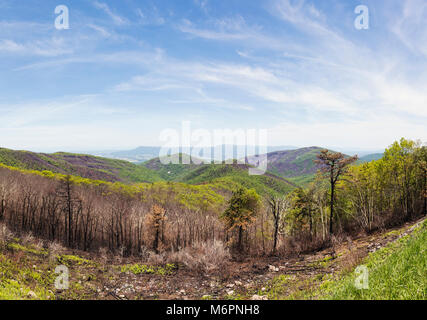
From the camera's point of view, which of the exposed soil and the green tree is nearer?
the exposed soil

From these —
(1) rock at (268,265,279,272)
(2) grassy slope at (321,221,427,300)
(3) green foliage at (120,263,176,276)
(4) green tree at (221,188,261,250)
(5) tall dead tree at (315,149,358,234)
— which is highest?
(5) tall dead tree at (315,149,358,234)

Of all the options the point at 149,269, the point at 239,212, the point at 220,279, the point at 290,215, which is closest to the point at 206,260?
the point at 220,279

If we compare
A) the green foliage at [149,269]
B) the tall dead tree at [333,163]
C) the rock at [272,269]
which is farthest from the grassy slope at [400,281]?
the green foliage at [149,269]

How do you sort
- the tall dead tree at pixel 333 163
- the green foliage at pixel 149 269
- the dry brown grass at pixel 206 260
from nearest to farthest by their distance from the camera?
the green foliage at pixel 149 269 → the tall dead tree at pixel 333 163 → the dry brown grass at pixel 206 260

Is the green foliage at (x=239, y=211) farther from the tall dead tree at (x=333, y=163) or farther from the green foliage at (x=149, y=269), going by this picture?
the tall dead tree at (x=333, y=163)

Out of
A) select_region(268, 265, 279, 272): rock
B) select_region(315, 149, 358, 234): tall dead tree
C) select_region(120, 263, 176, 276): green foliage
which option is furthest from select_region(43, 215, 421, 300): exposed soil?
select_region(315, 149, 358, 234): tall dead tree

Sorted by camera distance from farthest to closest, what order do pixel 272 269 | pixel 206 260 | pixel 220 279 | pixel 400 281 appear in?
pixel 206 260 → pixel 272 269 → pixel 220 279 → pixel 400 281

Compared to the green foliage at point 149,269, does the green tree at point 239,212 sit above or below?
above

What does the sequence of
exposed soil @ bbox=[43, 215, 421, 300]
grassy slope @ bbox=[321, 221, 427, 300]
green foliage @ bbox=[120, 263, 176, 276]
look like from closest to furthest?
grassy slope @ bbox=[321, 221, 427, 300]
exposed soil @ bbox=[43, 215, 421, 300]
green foliage @ bbox=[120, 263, 176, 276]

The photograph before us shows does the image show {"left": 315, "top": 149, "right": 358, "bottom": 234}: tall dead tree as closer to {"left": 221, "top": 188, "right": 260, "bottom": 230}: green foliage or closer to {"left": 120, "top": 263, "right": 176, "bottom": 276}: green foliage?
{"left": 221, "top": 188, "right": 260, "bottom": 230}: green foliage

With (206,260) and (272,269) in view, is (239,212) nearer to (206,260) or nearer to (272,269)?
(206,260)
